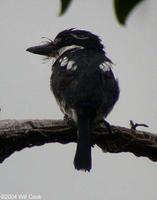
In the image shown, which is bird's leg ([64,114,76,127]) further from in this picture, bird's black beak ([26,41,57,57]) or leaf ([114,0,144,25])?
leaf ([114,0,144,25])

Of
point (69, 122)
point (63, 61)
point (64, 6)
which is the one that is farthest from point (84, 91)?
point (64, 6)

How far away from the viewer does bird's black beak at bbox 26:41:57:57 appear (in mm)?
4152

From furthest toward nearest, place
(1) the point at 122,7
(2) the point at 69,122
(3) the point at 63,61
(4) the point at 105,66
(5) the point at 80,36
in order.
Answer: (5) the point at 80,36, (3) the point at 63,61, (4) the point at 105,66, (2) the point at 69,122, (1) the point at 122,7

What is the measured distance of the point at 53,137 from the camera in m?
2.59

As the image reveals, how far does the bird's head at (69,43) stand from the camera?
13.3ft

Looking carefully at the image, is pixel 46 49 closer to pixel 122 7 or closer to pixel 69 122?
pixel 69 122

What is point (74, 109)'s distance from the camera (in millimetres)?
3078

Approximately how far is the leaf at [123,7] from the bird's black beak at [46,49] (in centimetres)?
353

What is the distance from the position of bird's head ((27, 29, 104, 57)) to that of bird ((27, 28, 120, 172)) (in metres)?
0.22

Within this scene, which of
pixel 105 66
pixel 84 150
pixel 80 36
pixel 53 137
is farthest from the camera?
pixel 80 36

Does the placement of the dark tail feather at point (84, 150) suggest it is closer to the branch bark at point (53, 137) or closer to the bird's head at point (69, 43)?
the branch bark at point (53, 137)

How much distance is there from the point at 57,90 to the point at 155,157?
0.98 m

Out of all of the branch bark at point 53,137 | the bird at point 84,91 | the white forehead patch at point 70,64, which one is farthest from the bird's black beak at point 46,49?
the branch bark at point 53,137

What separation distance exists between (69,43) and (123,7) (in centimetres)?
351
